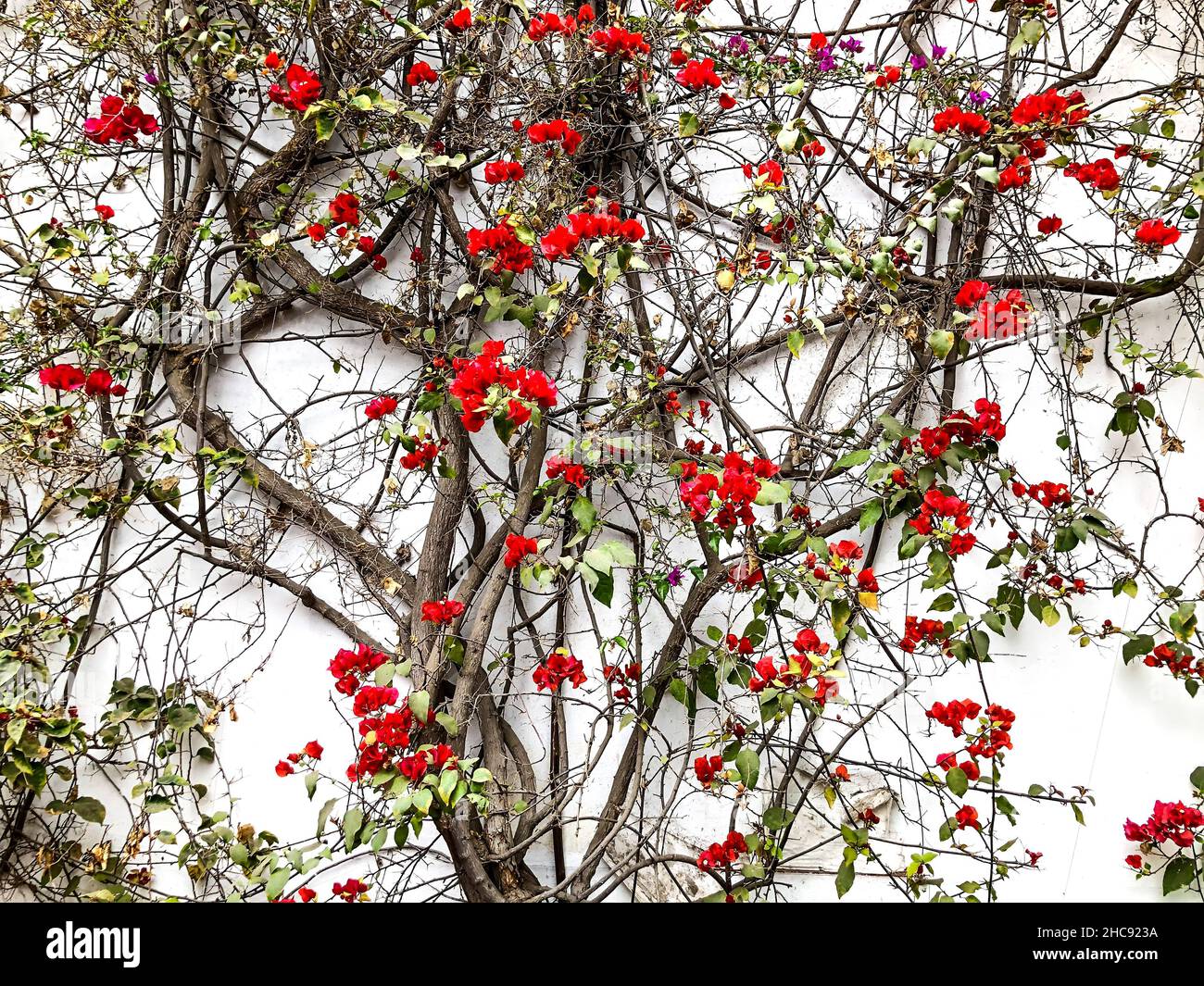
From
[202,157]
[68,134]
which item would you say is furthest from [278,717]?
[68,134]

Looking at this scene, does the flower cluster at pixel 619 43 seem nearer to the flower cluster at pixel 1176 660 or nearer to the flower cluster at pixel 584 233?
the flower cluster at pixel 584 233

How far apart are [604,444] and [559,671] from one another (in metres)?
0.43

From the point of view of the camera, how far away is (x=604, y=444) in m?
1.58

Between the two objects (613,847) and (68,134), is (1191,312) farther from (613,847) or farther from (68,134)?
(68,134)

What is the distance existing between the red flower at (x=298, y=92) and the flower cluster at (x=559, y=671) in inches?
42.5

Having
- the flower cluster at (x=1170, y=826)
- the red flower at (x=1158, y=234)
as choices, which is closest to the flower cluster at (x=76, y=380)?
the red flower at (x=1158, y=234)

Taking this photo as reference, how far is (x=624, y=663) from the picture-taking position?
1.70 meters

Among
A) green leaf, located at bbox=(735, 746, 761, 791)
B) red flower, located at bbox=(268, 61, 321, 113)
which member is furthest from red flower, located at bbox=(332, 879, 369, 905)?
red flower, located at bbox=(268, 61, 321, 113)

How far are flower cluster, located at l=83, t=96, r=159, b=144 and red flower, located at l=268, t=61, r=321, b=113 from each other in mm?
304

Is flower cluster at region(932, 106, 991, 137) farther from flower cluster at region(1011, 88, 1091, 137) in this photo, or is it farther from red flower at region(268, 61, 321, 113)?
red flower at region(268, 61, 321, 113)

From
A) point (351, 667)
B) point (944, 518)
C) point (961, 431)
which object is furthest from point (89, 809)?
point (961, 431)

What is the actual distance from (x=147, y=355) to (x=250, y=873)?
103cm

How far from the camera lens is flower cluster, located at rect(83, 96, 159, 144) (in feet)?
5.17

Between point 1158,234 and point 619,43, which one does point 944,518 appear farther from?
point 619,43
